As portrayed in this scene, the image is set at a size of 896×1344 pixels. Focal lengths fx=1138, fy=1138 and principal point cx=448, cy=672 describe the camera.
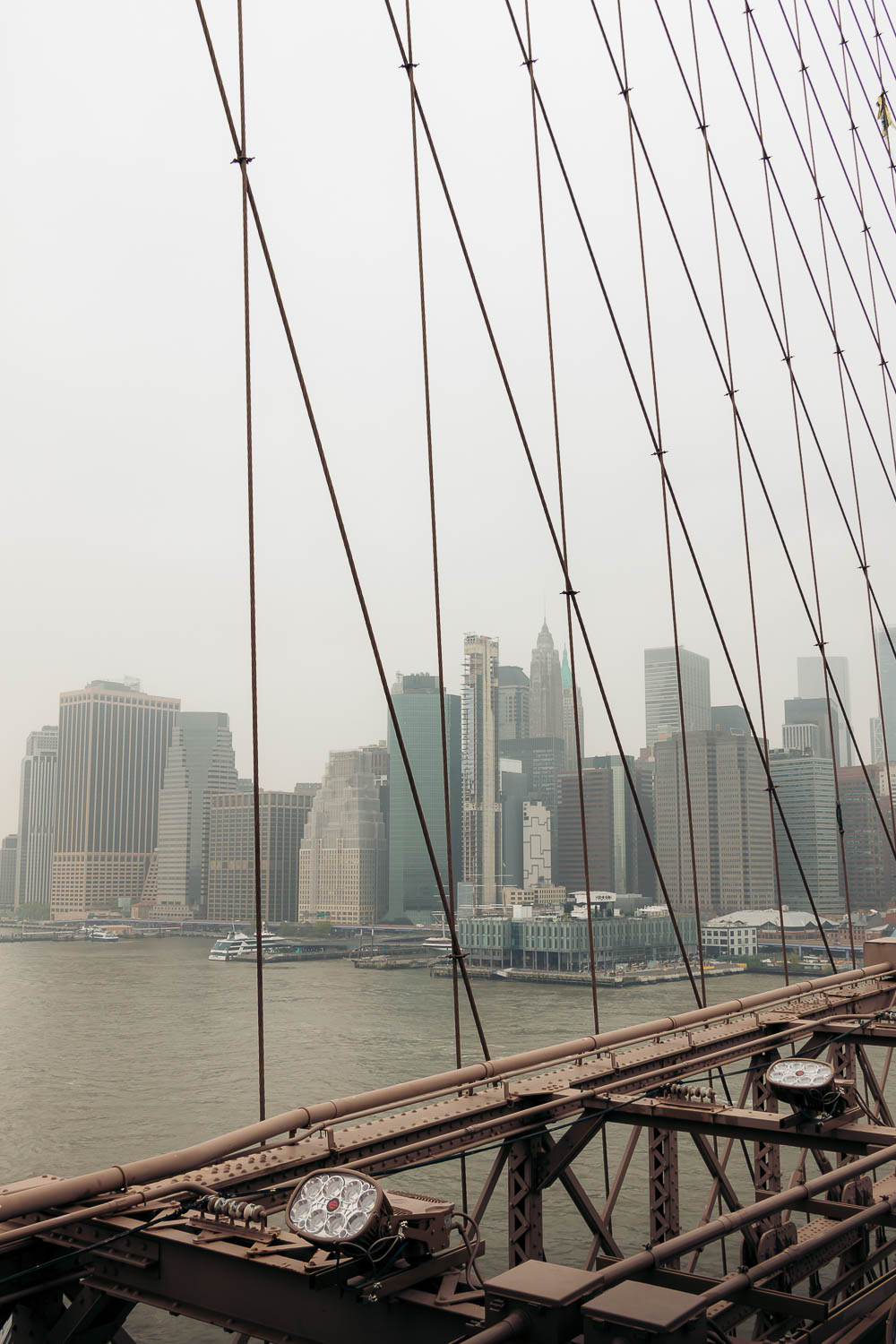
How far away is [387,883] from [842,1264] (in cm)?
3067

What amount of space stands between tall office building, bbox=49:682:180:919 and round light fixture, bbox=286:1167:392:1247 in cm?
4199

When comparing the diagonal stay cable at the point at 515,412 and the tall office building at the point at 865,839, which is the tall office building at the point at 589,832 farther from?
the diagonal stay cable at the point at 515,412

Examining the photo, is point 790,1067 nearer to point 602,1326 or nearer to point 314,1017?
point 602,1326

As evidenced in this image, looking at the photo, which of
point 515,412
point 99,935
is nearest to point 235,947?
point 99,935

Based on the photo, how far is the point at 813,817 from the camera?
87.7ft

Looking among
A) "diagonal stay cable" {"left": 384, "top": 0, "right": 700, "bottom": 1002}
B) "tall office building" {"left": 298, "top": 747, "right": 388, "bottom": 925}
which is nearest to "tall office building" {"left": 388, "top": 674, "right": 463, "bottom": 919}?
"tall office building" {"left": 298, "top": 747, "right": 388, "bottom": 925}

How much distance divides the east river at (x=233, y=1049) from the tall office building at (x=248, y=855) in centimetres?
316

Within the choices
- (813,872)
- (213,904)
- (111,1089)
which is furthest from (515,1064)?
(213,904)

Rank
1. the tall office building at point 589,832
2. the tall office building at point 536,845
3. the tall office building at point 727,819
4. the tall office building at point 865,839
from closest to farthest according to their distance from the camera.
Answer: the tall office building at point 865,839 → the tall office building at point 727,819 → the tall office building at point 589,832 → the tall office building at point 536,845

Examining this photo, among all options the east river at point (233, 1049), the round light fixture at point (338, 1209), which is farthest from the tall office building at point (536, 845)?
the round light fixture at point (338, 1209)

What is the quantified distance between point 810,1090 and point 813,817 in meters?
23.5

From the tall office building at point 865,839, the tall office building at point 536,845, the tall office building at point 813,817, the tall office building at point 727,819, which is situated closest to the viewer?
the tall office building at point 813,817

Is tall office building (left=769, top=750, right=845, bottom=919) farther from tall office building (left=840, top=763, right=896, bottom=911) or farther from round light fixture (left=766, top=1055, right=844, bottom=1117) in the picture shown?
round light fixture (left=766, top=1055, right=844, bottom=1117)

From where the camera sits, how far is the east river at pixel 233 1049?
16.2 metres
